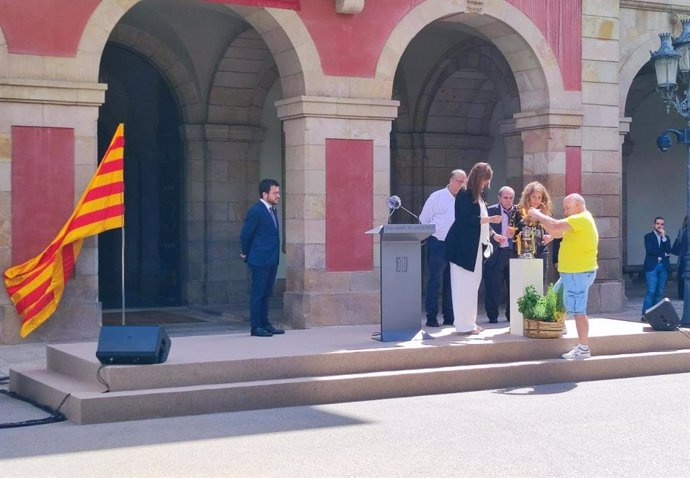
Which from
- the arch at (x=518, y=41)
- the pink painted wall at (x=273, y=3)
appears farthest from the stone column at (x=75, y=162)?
the arch at (x=518, y=41)

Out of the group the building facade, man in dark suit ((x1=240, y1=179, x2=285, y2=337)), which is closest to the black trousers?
the building facade

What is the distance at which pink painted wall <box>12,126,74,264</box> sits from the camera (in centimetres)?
1300

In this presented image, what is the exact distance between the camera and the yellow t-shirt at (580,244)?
11.5 metres

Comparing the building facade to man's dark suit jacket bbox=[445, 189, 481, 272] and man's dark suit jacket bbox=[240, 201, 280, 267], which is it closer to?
man's dark suit jacket bbox=[240, 201, 280, 267]

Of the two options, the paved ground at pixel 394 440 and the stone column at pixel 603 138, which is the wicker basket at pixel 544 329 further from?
the stone column at pixel 603 138

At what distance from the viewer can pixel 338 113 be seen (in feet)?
48.6

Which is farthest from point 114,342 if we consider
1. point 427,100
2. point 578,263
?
point 427,100

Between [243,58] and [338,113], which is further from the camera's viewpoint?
[243,58]

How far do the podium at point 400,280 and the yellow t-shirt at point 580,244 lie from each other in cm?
137

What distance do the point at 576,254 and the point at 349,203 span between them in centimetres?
416

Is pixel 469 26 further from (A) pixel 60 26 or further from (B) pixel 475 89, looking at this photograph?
(A) pixel 60 26

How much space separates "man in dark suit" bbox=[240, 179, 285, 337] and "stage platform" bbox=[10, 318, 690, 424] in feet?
0.95

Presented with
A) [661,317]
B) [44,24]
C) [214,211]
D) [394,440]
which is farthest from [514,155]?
[394,440]

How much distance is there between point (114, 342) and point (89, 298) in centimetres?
386
